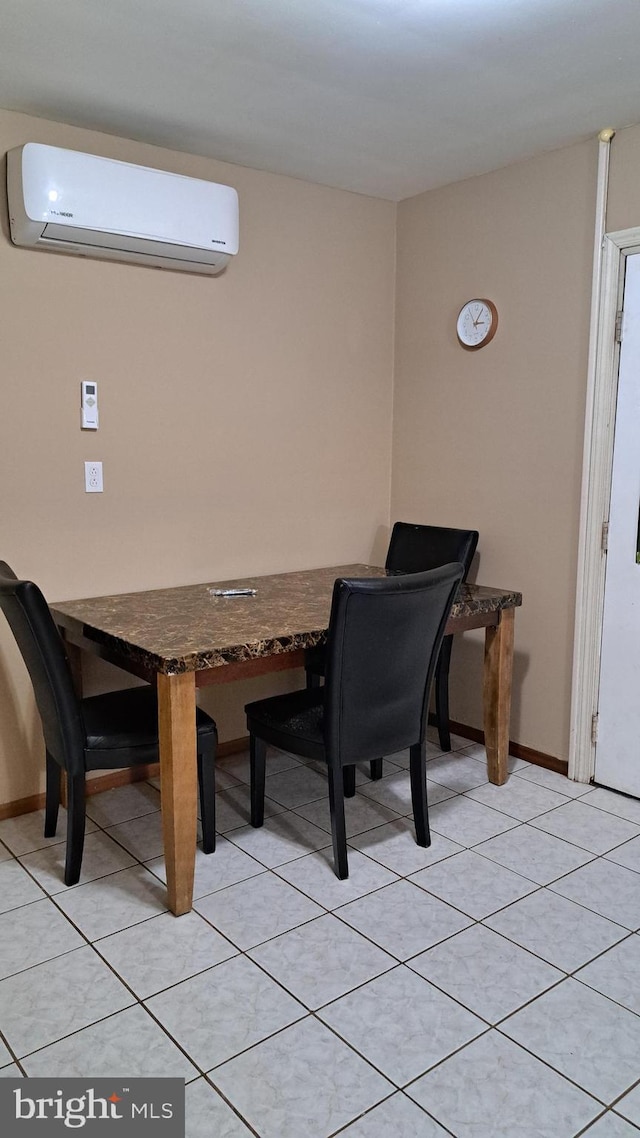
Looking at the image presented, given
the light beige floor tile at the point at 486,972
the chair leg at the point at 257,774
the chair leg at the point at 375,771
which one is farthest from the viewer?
the chair leg at the point at 375,771

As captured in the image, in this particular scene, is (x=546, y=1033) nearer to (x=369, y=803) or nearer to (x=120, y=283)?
(x=369, y=803)

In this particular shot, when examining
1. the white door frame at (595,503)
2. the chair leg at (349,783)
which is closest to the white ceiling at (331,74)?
the white door frame at (595,503)

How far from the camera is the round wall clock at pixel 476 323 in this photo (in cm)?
332

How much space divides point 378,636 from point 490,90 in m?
1.66

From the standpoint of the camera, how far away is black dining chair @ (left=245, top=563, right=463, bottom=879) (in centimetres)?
228

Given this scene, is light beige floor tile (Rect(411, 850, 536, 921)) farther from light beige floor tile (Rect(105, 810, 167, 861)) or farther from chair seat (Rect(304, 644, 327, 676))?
light beige floor tile (Rect(105, 810, 167, 861))

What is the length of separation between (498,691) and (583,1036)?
1369 mm

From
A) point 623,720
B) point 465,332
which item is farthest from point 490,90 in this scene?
point 623,720

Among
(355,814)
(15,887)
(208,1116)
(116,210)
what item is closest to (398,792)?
(355,814)

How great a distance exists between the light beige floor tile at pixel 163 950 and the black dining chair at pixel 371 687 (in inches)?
18.0

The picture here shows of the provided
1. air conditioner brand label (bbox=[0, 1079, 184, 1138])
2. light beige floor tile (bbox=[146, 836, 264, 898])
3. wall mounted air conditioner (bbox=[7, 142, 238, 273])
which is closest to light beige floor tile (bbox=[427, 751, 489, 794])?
light beige floor tile (bbox=[146, 836, 264, 898])

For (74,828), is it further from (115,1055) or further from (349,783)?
(349,783)

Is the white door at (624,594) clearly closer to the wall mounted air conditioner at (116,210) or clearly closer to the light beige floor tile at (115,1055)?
the wall mounted air conditioner at (116,210)

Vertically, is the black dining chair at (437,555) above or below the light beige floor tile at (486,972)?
above
